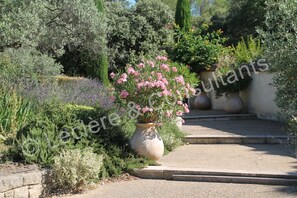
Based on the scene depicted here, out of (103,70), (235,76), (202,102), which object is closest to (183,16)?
(103,70)

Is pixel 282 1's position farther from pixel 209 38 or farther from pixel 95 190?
pixel 209 38

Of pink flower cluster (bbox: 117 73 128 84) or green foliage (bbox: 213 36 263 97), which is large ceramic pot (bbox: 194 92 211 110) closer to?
green foliage (bbox: 213 36 263 97)

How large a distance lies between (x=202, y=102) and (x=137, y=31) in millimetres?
6676

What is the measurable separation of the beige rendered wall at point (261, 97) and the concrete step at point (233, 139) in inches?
104

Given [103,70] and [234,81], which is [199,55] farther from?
[103,70]

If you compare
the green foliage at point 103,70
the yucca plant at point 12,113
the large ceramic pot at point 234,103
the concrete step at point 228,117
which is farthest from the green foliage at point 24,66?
the large ceramic pot at point 234,103

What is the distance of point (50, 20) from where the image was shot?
11992mm

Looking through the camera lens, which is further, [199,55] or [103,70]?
[103,70]

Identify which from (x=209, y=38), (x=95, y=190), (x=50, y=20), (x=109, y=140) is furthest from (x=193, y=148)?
(x=209, y=38)

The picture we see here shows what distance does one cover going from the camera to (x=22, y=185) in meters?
5.64

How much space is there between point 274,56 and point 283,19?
676 millimetres

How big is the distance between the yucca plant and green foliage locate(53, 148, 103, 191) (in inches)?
86.4

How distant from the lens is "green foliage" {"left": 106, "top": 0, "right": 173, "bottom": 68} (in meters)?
20.9

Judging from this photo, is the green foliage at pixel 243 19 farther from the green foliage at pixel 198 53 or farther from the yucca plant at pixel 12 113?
the yucca plant at pixel 12 113
